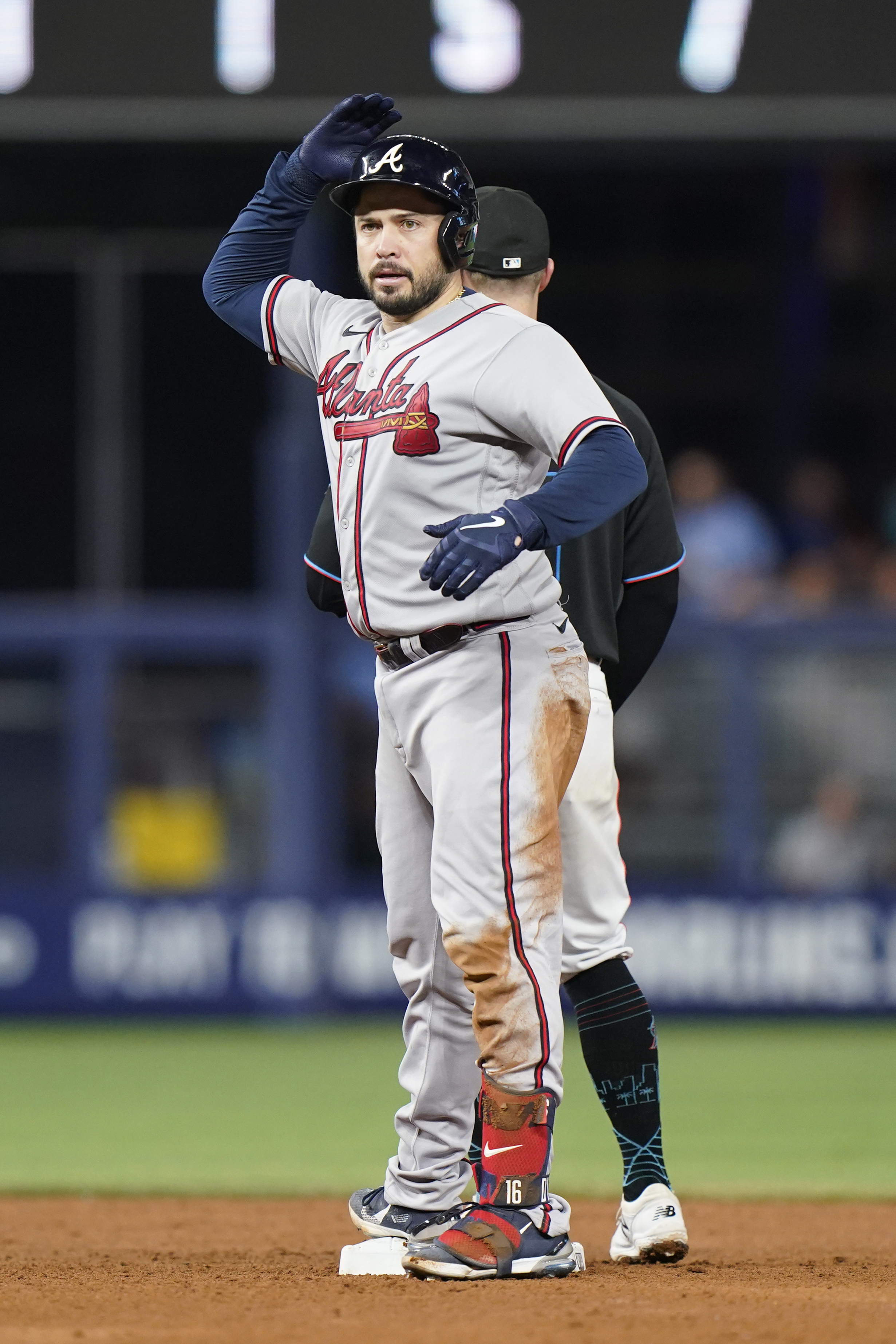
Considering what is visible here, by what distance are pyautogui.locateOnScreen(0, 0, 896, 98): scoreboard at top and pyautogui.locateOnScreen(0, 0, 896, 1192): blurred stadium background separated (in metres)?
0.01

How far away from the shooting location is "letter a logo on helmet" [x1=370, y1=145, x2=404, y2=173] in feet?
10.7

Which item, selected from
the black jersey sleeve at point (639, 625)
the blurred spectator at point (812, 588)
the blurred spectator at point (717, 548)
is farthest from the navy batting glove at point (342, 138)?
the blurred spectator at point (812, 588)

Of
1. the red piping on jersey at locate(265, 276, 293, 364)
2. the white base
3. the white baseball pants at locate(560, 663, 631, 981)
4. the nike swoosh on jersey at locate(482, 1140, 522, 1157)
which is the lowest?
the white base

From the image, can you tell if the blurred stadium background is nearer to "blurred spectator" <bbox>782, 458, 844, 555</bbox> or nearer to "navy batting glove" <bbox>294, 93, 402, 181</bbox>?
"blurred spectator" <bbox>782, 458, 844, 555</bbox>

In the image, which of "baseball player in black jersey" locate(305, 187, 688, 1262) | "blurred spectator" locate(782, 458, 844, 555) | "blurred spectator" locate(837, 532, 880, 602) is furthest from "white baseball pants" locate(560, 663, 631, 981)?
"blurred spectator" locate(782, 458, 844, 555)

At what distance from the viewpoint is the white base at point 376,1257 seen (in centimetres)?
335

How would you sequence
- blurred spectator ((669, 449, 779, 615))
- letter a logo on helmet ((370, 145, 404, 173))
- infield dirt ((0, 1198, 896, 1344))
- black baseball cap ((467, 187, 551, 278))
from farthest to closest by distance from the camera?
blurred spectator ((669, 449, 779, 615)) → black baseball cap ((467, 187, 551, 278)) → letter a logo on helmet ((370, 145, 404, 173)) → infield dirt ((0, 1198, 896, 1344))

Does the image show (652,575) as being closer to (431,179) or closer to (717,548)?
(431,179)

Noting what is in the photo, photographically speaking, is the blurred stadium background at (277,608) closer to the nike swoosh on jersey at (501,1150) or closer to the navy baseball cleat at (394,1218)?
the navy baseball cleat at (394,1218)

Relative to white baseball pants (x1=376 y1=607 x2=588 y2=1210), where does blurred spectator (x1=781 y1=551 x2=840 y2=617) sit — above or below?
above

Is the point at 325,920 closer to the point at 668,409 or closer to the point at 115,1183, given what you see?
the point at 115,1183

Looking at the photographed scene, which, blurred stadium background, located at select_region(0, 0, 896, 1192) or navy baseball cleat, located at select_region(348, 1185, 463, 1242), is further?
blurred stadium background, located at select_region(0, 0, 896, 1192)

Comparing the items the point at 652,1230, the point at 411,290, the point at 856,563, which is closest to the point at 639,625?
the point at 411,290

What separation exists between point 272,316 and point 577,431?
2.35ft
